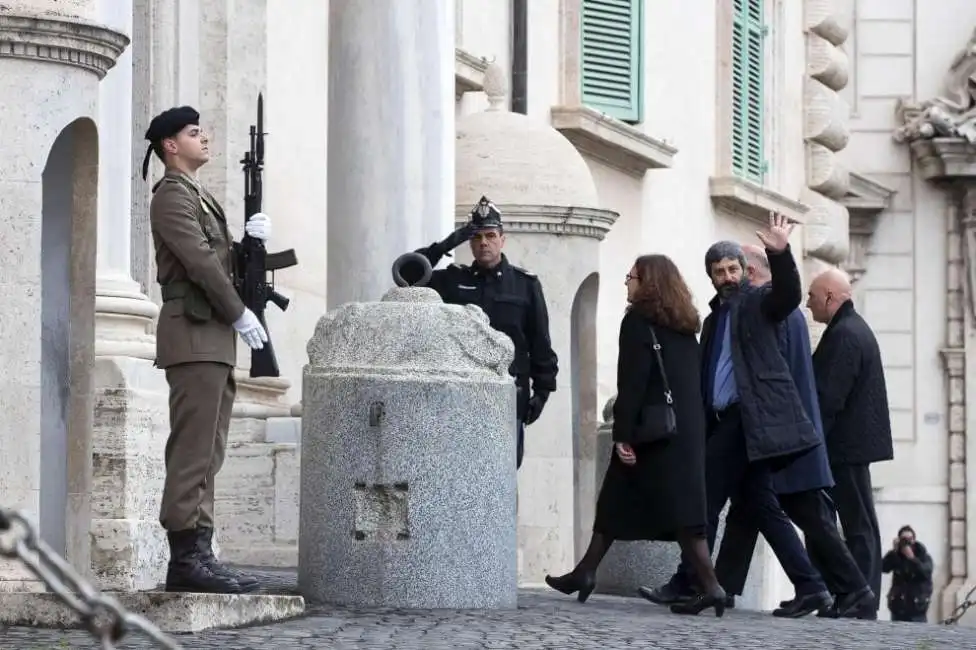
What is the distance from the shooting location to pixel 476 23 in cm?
1922

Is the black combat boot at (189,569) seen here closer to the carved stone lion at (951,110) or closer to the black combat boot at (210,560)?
the black combat boot at (210,560)

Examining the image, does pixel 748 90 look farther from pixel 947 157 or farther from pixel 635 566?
pixel 635 566

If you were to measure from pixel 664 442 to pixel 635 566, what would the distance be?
2123 mm

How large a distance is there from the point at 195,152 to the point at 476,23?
1027 centimetres

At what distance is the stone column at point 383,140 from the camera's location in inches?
531

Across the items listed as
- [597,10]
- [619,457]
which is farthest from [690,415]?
[597,10]

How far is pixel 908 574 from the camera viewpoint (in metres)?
27.0

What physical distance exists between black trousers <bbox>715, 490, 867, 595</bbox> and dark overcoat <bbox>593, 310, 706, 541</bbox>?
0.70 m

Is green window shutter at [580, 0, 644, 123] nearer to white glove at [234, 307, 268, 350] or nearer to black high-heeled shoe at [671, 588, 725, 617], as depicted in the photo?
black high-heeled shoe at [671, 588, 725, 617]

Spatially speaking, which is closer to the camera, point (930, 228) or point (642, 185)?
point (642, 185)

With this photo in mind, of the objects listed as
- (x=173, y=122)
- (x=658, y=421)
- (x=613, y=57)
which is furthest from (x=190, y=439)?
(x=613, y=57)

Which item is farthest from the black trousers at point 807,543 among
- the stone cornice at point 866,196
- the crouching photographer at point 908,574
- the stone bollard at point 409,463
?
the stone cornice at point 866,196

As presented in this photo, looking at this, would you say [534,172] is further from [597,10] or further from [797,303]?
[597,10]

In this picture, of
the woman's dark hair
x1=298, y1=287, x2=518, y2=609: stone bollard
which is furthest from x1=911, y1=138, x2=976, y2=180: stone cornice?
x1=298, y1=287, x2=518, y2=609: stone bollard
